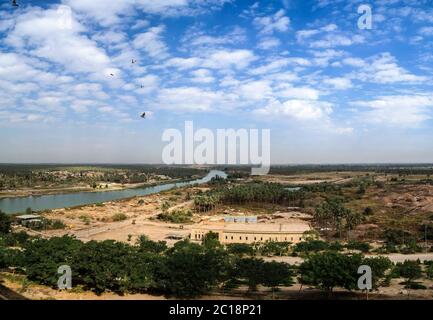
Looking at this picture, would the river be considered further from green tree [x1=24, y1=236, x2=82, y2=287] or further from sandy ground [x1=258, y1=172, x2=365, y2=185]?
sandy ground [x1=258, y1=172, x2=365, y2=185]

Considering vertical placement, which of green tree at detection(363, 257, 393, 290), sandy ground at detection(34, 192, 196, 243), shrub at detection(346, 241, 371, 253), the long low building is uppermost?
green tree at detection(363, 257, 393, 290)

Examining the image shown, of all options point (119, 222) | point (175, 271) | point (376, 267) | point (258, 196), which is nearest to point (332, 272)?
point (376, 267)

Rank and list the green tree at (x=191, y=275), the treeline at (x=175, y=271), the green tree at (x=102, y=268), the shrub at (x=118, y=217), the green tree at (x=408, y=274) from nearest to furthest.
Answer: the green tree at (x=191, y=275)
the treeline at (x=175, y=271)
the green tree at (x=102, y=268)
the green tree at (x=408, y=274)
the shrub at (x=118, y=217)

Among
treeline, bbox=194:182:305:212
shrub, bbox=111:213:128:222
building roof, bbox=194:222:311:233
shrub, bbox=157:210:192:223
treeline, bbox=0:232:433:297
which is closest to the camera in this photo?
treeline, bbox=0:232:433:297

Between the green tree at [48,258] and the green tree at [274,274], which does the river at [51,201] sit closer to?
the green tree at [48,258]

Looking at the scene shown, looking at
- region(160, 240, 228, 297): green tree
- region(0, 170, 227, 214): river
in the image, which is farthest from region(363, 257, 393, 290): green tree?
region(0, 170, 227, 214): river

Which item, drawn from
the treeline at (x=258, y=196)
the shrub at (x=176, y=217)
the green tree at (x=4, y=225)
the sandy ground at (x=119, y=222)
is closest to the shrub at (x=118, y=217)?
the sandy ground at (x=119, y=222)

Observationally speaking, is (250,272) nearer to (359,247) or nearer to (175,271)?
(175,271)

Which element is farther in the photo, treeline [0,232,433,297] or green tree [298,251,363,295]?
green tree [298,251,363,295]

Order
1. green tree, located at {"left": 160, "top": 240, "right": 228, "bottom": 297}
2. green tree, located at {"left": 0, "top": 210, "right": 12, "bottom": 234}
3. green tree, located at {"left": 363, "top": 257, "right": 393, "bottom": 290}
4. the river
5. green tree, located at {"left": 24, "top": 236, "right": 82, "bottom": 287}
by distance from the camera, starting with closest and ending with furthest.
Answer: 1. green tree, located at {"left": 160, "top": 240, "right": 228, "bottom": 297}
2. green tree, located at {"left": 24, "top": 236, "right": 82, "bottom": 287}
3. green tree, located at {"left": 363, "top": 257, "right": 393, "bottom": 290}
4. green tree, located at {"left": 0, "top": 210, "right": 12, "bottom": 234}
5. the river
